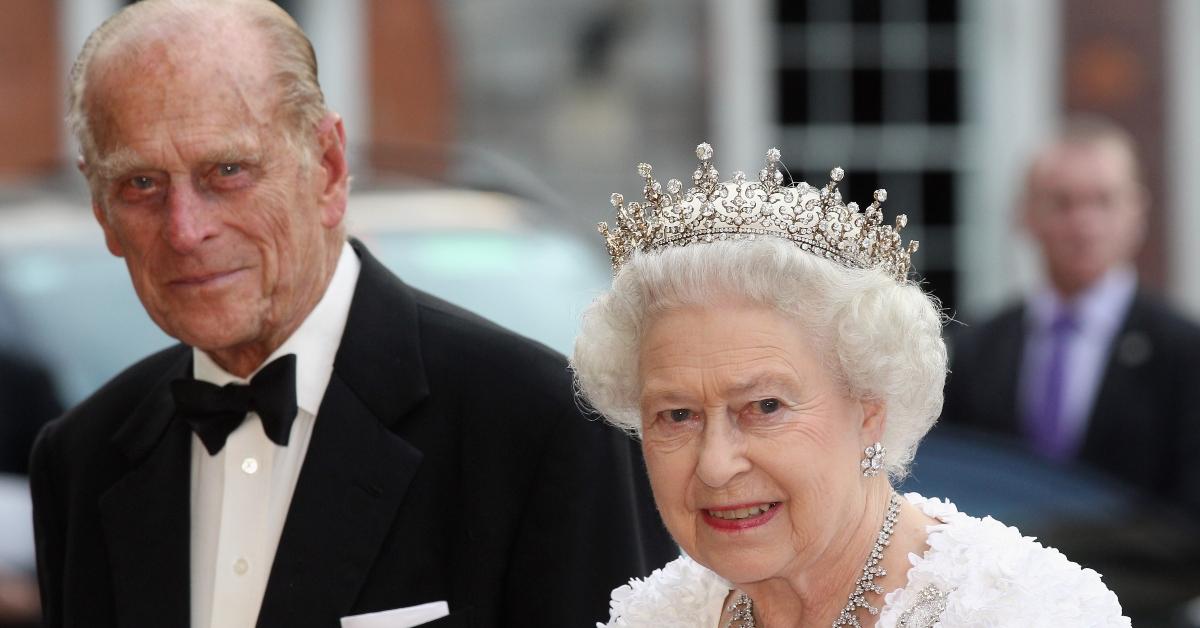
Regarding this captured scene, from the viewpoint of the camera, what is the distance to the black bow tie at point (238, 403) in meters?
2.87

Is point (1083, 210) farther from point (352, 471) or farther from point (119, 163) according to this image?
point (119, 163)

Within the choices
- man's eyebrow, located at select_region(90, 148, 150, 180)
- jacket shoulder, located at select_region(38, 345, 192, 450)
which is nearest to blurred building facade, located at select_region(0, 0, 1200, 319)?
jacket shoulder, located at select_region(38, 345, 192, 450)

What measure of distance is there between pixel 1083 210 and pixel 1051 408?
71cm

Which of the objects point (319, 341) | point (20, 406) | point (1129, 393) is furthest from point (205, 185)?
point (1129, 393)

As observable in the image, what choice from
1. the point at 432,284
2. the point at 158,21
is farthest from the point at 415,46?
the point at 158,21

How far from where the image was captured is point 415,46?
35.2 ft

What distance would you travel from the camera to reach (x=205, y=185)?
2801 millimetres

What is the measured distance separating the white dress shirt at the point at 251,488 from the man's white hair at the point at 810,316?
0.46 m

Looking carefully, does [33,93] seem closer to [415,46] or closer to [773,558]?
[415,46]

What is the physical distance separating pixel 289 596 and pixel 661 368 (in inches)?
25.7

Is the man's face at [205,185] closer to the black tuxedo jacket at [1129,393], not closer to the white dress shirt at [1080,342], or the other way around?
the black tuxedo jacket at [1129,393]

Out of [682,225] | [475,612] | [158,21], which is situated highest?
[158,21]

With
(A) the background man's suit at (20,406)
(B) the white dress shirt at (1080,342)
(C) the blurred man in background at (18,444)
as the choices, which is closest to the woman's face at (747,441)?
(C) the blurred man in background at (18,444)

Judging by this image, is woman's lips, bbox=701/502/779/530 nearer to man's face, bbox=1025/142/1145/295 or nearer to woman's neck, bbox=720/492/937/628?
woman's neck, bbox=720/492/937/628
